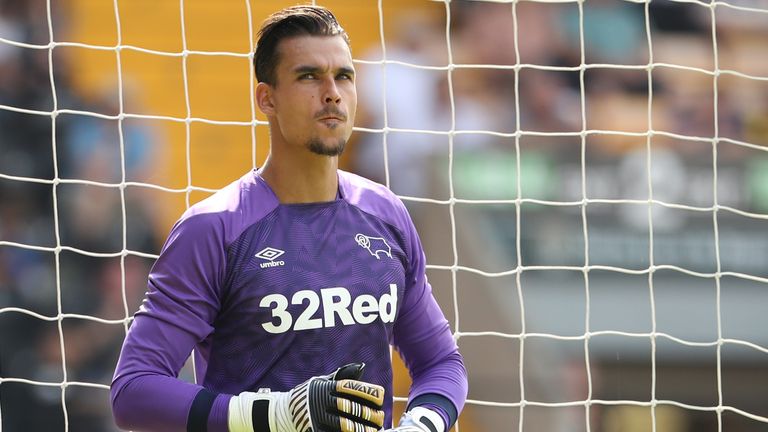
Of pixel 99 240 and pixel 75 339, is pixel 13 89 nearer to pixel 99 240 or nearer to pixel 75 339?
pixel 99 240

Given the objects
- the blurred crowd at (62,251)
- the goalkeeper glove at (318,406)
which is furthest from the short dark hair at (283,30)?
the blurred crowd at (62,251)

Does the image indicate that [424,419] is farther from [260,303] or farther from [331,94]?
[331,94]

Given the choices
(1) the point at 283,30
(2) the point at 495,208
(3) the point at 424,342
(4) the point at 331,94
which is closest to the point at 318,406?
(3) the point at 424,342

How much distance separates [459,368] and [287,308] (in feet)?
1.66

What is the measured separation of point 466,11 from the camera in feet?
25.7

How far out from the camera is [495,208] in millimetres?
6250

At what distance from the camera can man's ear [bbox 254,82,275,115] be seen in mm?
2729

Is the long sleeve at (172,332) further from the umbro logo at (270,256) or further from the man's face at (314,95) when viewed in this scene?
the man's face at (314,95)

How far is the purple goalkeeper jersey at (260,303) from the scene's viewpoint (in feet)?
8.24

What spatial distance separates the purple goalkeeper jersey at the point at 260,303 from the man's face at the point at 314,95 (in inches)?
6.1

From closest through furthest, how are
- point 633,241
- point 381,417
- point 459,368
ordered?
point 381,417
point 459,368
point 633,241

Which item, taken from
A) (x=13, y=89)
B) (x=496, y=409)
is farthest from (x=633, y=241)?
(x=13, y=89)

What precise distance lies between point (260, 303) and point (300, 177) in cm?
32

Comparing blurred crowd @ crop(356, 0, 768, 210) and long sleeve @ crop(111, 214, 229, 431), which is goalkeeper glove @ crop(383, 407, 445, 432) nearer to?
long sleeve @ crop(111, 214, 229, 431)
